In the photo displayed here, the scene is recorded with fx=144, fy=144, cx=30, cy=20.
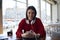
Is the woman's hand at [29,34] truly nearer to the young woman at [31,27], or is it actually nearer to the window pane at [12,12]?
the young woman at [31,27]

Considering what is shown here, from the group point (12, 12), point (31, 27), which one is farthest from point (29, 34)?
point (12, 12)

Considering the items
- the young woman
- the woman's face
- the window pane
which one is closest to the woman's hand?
the young woman

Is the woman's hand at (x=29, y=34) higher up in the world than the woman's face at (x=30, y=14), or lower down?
lower down

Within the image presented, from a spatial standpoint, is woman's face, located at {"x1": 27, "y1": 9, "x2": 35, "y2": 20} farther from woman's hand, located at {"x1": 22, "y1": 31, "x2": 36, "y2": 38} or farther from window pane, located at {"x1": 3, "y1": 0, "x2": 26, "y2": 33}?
window pane, located at {"x1": 3, "y1": 0, "x2": 26, "y2": 33}

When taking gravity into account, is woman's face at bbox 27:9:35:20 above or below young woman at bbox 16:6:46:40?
above

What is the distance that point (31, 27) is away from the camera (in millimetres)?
1604

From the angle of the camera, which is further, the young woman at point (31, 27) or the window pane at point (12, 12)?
the window pane at point (12, 12)

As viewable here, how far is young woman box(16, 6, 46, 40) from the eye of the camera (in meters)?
1.56

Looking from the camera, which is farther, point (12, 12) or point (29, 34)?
point (12, 12)

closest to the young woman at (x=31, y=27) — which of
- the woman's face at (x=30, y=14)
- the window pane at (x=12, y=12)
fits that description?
the woman's face at (x=30, y=14)

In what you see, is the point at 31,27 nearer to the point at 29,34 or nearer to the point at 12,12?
the point at 29,34

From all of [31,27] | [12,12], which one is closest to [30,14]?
[31,27]

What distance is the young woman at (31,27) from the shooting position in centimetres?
156

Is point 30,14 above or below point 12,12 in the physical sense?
above
